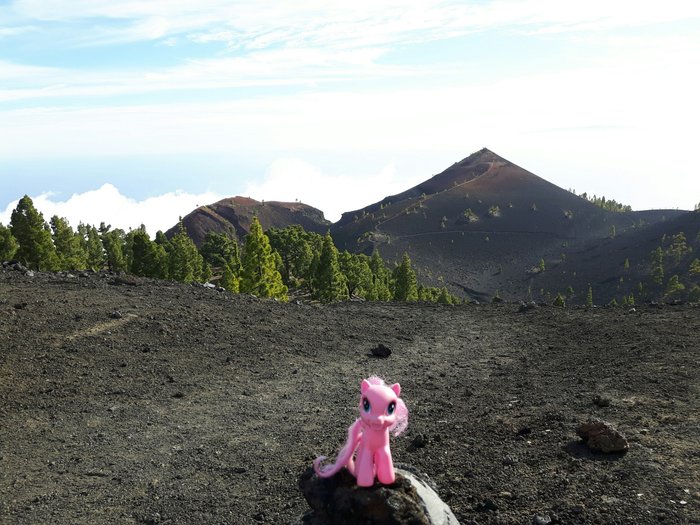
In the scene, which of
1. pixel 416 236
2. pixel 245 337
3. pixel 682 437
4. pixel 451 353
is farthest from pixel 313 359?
pixel 416 236

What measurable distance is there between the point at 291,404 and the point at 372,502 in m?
9.56

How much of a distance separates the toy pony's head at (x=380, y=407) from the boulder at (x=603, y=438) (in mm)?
5886

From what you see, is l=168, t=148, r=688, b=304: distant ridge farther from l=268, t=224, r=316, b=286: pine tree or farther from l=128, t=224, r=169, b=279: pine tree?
l=128, t=224, r=169, b=279: pine tree

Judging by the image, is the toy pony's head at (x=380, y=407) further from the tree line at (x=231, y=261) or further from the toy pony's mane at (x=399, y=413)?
the tree line at (x=231, y=261)

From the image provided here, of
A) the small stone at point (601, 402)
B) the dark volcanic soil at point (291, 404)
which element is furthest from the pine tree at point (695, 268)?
the small stone at point (601, 402)

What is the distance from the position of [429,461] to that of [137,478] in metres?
6.86

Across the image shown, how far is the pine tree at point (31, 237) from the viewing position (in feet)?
170

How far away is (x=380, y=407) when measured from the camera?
25.1ft

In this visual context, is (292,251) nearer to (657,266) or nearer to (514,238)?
(657,266)

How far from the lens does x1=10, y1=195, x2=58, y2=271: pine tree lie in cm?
5178

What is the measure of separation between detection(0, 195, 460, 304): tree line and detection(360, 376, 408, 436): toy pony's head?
39.1 metres

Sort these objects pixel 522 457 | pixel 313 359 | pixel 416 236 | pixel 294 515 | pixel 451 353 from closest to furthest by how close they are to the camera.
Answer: pixel 294 515, pixel 522 457, pixel 313 359, pixel 451 353, pixel 416 236

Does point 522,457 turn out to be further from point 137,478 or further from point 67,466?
point 67,466

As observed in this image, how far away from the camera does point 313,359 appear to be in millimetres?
21531
